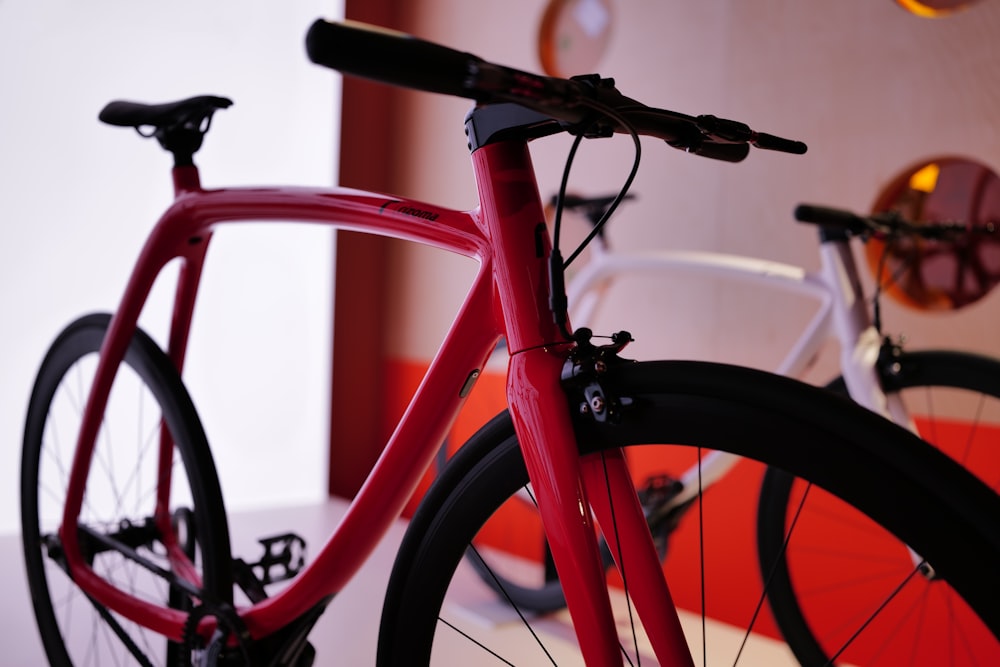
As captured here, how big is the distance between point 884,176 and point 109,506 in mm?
2196

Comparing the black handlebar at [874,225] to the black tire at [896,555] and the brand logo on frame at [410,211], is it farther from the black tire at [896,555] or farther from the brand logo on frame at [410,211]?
the brand logo on frame at [410,211]

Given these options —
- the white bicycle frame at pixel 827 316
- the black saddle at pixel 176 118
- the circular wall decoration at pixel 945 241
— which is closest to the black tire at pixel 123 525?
the black saddle at pixel 176 118

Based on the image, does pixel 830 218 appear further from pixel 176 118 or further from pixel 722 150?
pixel 176 118

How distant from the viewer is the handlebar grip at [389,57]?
0.42 meters

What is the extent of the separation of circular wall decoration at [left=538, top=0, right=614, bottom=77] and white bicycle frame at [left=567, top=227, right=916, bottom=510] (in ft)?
2.56

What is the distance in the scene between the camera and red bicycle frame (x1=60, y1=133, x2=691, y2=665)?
59 centimetres

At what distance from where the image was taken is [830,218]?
1.21 meters

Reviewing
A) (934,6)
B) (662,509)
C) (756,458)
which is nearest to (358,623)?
(662,509)

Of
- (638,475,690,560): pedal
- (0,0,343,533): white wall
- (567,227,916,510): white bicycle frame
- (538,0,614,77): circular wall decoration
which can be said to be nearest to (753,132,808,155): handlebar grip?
(567,227,916,510): white bicycle frame

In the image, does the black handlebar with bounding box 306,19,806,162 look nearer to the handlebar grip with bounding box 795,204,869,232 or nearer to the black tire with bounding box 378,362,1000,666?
the black tire with bounding box 378,362,1000,666

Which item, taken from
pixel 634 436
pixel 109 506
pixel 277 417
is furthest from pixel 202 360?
pixel 634 436

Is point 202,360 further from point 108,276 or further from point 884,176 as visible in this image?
point 884,176

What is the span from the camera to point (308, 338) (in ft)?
9.09

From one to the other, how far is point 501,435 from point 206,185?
6.94 ft
